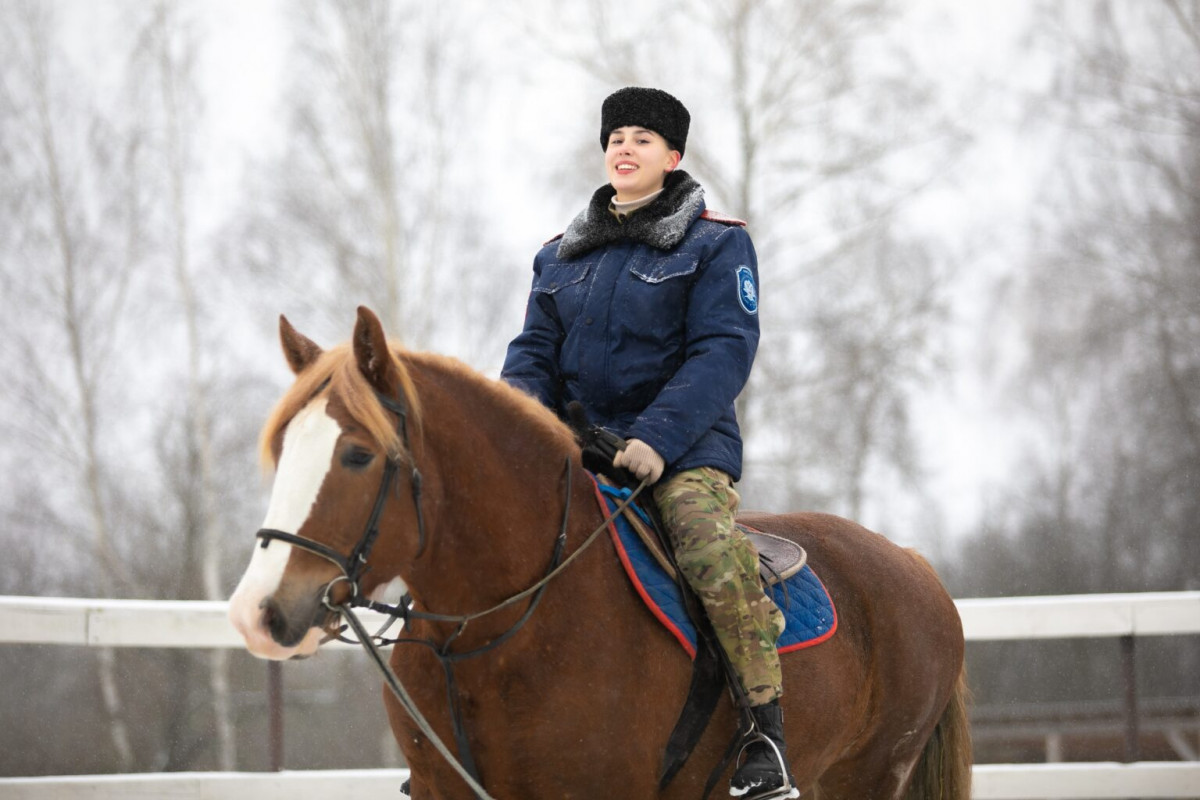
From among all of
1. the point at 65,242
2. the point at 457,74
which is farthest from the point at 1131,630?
the point at 65,242

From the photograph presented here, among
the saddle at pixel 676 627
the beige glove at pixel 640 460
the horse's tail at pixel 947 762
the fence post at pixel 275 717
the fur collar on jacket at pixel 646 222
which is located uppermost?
the fur collar on jacket at pixel 646 222

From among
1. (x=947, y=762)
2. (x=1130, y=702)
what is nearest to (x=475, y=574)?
(x=947, y=762)

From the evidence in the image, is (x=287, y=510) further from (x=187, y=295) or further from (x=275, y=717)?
Result: (x=187, y=295)

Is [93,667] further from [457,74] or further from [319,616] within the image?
[319,616]

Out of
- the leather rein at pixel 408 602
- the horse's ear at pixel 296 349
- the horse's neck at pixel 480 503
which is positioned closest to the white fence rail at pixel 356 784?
the leather rein at pixel 408 602

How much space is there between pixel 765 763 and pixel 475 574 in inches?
37.0

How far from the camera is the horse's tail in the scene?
4.17 meters

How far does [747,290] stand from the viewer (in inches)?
130

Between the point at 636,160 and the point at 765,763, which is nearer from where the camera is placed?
the point at 765,763

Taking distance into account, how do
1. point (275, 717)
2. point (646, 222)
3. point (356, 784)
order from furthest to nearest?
point (275, 717)
point (356, 784)
point (646, 222)

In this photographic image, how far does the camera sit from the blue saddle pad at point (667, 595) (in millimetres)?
2949

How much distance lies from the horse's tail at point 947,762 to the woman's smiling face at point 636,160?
2305 millimetres

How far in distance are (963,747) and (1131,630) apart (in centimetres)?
178

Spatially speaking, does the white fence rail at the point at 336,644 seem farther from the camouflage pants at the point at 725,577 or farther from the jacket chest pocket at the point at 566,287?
the camouflage pants at the point at 725,577
